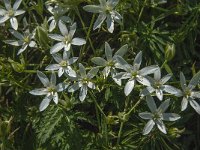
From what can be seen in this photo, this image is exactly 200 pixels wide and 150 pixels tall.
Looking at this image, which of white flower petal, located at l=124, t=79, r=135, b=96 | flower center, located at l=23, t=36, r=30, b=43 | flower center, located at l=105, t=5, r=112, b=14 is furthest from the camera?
flower center, located at l=23, t=36, r=30, b=43

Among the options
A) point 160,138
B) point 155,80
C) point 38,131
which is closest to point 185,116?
point 160,138

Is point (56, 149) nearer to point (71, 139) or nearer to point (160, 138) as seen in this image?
point (71, 139)

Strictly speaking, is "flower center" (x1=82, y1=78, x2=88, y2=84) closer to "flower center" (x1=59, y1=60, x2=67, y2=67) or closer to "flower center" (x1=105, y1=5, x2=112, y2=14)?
"flower center" (x1=59, y1=60, x2=67, y2=67)

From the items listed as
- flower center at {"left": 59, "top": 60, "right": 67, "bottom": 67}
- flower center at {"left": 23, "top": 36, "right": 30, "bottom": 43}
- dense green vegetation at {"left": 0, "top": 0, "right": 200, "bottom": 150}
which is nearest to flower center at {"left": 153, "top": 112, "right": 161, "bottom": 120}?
dense green vegetation at {"left": 0, "top": 0, "right": 200, "bottom": 150}

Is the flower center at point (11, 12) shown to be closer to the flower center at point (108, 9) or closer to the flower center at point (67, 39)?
the flower center at point (67, 39)

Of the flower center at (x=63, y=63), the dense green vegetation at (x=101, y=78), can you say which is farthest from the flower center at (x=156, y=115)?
the flower center at (x=63, y=63)

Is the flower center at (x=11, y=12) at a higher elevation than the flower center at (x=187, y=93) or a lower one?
higher

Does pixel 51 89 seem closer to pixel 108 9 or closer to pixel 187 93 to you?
pixel 108 9

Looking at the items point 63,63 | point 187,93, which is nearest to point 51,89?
point 63,63
